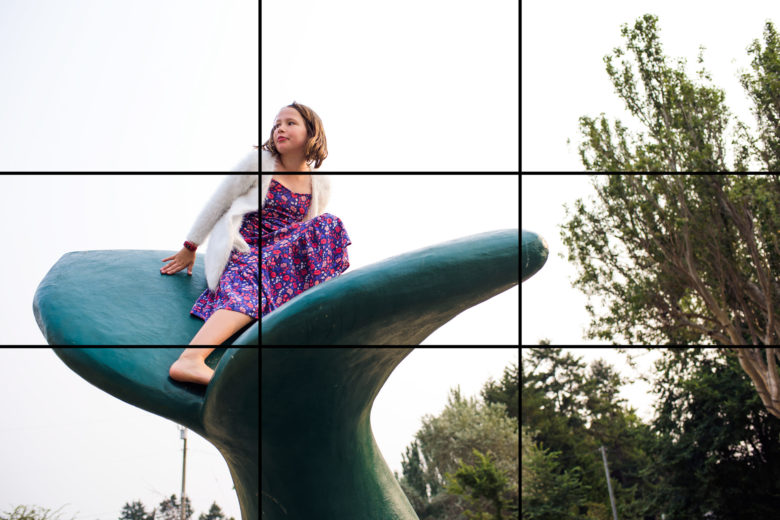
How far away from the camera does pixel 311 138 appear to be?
9.19 feet

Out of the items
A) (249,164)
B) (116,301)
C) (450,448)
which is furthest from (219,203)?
(450,448)

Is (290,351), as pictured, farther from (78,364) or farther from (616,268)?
(616,268)

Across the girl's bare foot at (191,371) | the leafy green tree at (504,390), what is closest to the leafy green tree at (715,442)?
the leafy green tree at (504,390)

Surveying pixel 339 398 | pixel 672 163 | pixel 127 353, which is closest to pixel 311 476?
pixel 339 398

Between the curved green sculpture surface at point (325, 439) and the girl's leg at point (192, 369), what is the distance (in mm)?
211

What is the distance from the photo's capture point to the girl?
7.98 ft

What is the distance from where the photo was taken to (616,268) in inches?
449

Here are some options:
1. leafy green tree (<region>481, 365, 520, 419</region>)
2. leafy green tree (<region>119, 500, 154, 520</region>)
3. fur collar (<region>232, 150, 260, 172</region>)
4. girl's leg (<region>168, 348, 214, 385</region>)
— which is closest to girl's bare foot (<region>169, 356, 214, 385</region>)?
girl's leg (<region>168, 348, 214, 385</region>)

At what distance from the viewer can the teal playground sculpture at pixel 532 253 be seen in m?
2.20

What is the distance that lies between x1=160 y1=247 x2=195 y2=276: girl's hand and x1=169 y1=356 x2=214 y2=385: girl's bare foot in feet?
1.60

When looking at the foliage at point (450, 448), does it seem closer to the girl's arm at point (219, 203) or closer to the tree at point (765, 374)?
the tree at point (765, 374)

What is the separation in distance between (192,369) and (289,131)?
0.91m

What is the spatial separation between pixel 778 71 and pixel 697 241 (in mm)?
2439

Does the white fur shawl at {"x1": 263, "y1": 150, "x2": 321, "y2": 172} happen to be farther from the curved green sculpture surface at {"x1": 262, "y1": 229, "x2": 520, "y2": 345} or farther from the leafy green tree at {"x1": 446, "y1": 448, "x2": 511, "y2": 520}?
the leafy green tree at {"x1": 446, "y1": 448, "x2": 511, "y2": 520}
